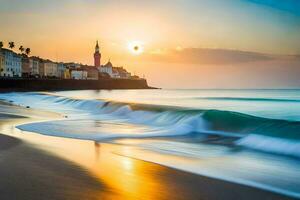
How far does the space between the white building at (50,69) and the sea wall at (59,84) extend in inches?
858

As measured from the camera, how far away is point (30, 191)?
4.98 m

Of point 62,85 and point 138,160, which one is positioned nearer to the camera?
point 138,160

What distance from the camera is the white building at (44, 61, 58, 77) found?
135000 millimetres

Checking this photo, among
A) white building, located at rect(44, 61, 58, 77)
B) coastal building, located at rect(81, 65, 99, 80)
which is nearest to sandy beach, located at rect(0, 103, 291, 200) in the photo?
white building, located at rect(44, 61, 58, 77)

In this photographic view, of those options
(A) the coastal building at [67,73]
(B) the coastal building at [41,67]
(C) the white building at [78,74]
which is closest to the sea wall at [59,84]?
(C) the white building at [78,74]

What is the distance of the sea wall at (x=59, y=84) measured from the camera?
260 ft

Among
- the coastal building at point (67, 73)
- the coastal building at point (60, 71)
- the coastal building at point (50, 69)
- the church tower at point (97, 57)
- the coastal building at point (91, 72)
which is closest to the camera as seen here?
the coastal building at point (50, 69)

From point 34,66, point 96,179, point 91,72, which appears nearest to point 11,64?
point 34,66

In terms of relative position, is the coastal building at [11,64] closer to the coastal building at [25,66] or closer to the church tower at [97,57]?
the coastal building at [25,66]

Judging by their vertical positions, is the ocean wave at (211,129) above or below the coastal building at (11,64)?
below

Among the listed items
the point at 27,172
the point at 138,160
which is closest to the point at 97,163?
the point at 138,160

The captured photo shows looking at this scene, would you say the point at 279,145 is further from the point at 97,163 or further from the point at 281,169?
the point at 97,163

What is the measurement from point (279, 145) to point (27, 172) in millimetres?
6936

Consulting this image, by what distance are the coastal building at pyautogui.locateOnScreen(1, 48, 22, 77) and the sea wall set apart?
15673 mm
